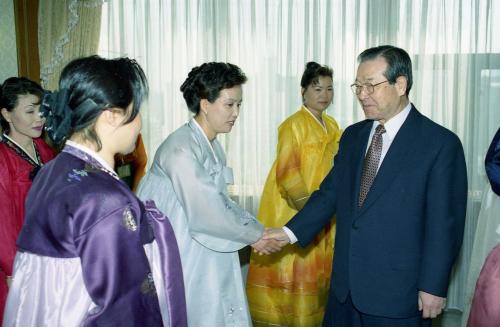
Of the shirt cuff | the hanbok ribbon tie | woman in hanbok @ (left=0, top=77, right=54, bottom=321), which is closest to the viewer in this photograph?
the hanbok ribbon tie

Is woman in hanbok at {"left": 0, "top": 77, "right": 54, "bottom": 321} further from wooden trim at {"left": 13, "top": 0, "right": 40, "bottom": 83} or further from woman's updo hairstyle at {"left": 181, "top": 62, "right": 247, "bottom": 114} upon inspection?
wooden trim at {"left": 13, "top": 0, "right": 40, "bottom": 83}

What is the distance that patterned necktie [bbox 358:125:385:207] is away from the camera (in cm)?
178

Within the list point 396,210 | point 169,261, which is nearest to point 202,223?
point 169,261

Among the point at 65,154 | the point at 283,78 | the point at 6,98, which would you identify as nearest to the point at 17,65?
the point at 6,98

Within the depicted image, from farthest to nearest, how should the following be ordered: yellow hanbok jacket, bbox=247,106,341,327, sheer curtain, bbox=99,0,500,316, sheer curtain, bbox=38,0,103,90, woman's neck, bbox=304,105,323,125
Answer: sheer curtain, bbox=38,0,103,90 → sheer curtain, bbox=99,0,500,316 → woman's neck, bbox=304,105,323,125 → yellow hanbok jacket, bbox=247,106,341,327

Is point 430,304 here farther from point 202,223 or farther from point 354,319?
point 202,223

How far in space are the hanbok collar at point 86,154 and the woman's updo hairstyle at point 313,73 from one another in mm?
2254

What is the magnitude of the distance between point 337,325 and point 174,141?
0.88 meters

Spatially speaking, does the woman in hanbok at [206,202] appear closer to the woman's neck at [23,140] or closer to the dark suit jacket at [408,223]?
the dark suit jacket at [408,223]

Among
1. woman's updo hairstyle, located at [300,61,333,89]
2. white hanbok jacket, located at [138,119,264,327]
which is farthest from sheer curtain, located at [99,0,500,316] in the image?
white hanbok jacket, located at [138,119,264,327]

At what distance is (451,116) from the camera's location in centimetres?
354

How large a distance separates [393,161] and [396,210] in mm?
157

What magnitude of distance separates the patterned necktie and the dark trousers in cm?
37

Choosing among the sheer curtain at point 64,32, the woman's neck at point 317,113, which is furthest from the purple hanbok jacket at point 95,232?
the sheer curtain at point 64,32
